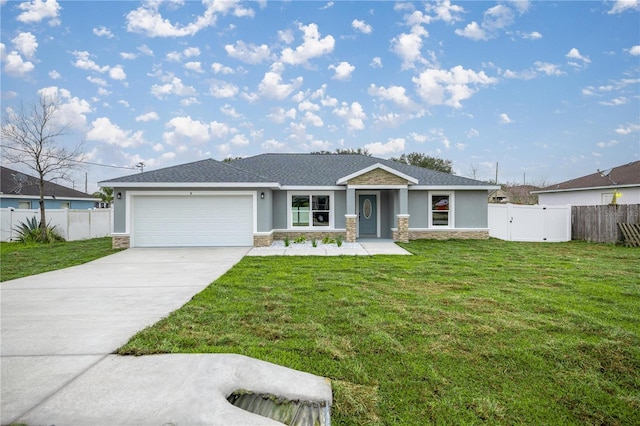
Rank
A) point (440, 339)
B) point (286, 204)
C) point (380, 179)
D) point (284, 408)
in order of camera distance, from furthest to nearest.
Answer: point (286, 204), point (380, 179), point (440, 339), point (284, 408)

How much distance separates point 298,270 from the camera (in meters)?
8.88

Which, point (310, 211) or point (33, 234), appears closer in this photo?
point (310, 211)

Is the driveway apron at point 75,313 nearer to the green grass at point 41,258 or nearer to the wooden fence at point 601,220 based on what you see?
the green grass at point 41,258

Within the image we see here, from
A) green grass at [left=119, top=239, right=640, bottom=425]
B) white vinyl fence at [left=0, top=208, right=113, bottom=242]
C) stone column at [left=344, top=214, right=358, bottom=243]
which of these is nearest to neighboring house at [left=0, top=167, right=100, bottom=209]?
white vinyl fence at [left=0, top=208, right=113, bottom=242]

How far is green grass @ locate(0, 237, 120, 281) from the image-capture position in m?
8.99

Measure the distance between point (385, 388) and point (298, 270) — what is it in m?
5.89

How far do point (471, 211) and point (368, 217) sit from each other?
4.89m

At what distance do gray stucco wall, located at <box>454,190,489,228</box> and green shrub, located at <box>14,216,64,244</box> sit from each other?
64.3 ft

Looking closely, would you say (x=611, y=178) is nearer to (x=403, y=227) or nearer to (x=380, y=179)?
(x=403, y=227)

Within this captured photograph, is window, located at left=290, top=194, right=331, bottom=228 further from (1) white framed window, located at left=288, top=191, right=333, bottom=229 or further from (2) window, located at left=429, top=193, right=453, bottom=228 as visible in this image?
(2) window, located at left=429, top=193, right=453, bottom=228

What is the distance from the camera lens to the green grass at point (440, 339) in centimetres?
288

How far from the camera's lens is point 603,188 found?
20500 millimetres

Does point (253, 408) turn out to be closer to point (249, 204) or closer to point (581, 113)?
point (249, 204)

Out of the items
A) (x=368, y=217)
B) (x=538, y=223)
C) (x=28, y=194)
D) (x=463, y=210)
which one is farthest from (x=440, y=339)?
(x=28, y=194)
